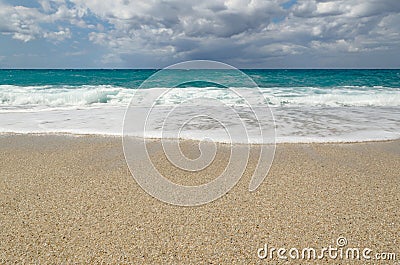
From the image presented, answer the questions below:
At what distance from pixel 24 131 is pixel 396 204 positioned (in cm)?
704

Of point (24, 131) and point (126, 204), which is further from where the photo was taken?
point (24, 131)

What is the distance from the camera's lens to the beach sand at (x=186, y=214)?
2328 mm

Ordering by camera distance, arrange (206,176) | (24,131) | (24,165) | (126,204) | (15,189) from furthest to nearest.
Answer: (24,131) → (24,165) → (206,176) → (15,189) → (126,204)

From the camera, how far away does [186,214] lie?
9.52ft

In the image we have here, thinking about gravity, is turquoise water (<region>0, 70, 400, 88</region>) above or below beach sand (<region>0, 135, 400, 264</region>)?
above

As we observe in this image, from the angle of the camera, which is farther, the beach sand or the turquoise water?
the turquoise water

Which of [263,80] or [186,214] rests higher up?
[263,80]

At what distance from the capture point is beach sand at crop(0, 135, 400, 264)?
2.33 metres

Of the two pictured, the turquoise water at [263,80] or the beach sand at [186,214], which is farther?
the turquoise water at [263,80]

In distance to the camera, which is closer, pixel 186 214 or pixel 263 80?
pixel 186 214

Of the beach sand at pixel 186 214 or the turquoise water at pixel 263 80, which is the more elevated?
the turquoise water at pixel 263 80

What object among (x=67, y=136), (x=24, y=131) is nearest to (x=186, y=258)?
(x=67, y=136)

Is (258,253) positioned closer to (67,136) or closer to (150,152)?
(150,152)

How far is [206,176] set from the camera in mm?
3969
